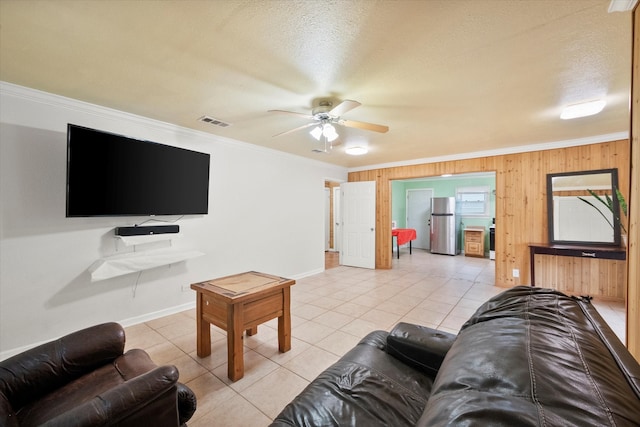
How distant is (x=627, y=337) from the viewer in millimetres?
1576

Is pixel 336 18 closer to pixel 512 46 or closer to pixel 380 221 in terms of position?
pixel 512 46

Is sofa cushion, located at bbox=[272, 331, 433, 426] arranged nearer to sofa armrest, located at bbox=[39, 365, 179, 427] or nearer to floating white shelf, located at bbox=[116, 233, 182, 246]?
sofa armrest, located at bbox=[39, 365, 179, 427]

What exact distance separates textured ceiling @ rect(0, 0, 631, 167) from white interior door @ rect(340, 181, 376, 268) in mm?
3105

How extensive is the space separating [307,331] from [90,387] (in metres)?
1.92

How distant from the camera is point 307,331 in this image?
113 inches

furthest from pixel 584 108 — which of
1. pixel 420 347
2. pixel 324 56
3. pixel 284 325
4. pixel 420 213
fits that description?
pixel 420 213

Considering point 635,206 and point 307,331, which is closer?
point 635,206

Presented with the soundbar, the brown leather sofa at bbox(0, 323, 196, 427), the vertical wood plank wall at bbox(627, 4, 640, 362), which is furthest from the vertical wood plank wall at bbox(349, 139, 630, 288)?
the brown leather sofa at bbox(0, 323, 196, 427)

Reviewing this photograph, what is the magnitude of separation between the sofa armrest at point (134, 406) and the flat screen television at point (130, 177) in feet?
6.97

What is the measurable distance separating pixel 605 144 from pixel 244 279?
5.31 metres

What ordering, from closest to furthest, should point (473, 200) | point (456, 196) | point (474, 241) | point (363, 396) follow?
point (363, 396)
point (474, 241)
point (473, 200)
point (456, 196)

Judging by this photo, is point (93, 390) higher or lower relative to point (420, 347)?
lower

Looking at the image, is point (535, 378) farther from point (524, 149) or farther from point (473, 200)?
point (473, 200)

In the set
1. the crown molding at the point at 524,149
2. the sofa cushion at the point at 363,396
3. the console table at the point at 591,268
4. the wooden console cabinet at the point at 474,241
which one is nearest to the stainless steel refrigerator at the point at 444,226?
the wooden console cabinet at the point at 474,241
